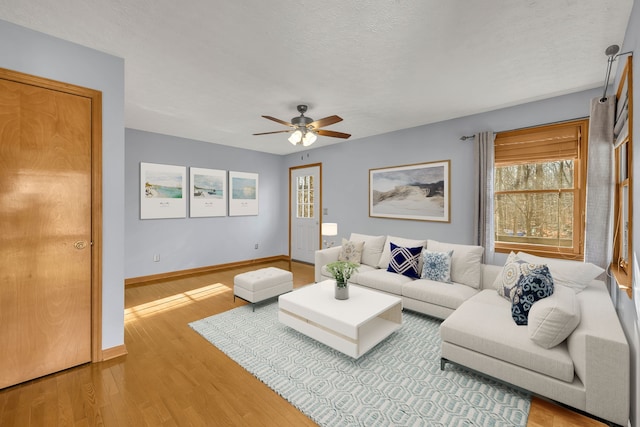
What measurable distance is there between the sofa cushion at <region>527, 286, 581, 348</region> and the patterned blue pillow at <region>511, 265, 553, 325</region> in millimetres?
207

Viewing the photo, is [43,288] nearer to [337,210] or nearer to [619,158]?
[337,210]

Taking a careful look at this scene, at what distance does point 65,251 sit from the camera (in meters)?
2.23

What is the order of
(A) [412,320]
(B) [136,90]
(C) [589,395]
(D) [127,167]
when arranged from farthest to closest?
(D) [127,167] → (A) [412,320] → (B) [136,90] → (C) [589,395]

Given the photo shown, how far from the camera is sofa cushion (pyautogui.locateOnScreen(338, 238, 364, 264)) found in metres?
4.34

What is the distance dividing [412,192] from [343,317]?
2.77 meters

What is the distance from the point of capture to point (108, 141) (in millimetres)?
2389

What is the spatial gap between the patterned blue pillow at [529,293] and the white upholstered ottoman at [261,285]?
2633 millimetres

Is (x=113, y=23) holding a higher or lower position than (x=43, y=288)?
higher

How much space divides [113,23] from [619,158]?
4.34 meters

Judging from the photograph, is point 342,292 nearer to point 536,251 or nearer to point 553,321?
point 553,321

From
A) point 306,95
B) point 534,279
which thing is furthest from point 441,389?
point 306,95

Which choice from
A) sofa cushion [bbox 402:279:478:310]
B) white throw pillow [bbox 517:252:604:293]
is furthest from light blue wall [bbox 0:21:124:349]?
white throw pillow [bbox 517:252:604:293]

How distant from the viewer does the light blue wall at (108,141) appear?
86.0 inches

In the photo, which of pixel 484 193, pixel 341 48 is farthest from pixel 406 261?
pixel 341 48
